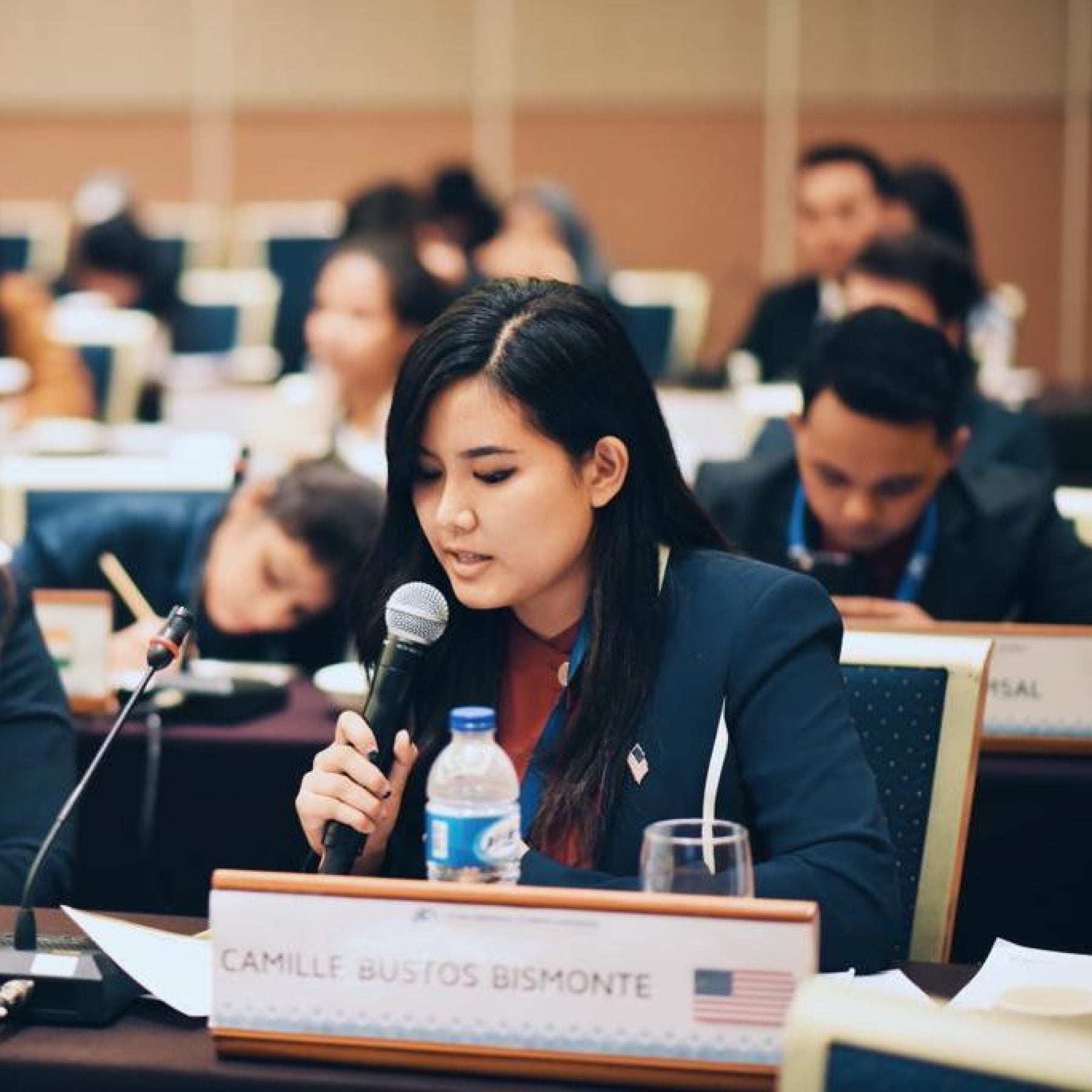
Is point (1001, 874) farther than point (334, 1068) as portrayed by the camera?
Yes

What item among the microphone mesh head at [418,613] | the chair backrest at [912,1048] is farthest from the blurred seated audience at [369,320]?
the chair backrest at [912,1048]

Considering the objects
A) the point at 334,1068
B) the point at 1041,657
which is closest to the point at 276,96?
the point at 1041,657

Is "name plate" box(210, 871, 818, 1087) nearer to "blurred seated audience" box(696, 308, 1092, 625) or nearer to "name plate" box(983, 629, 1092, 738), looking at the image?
"name plate" box(983, 629, 1092, 738)

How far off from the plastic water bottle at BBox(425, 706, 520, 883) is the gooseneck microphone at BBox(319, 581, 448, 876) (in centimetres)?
6

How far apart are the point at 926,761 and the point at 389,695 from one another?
0.70m

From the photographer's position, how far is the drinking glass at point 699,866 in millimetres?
1417

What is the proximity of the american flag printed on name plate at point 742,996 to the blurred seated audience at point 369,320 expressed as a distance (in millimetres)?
3217

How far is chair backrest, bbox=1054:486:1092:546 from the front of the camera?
316 centimetres

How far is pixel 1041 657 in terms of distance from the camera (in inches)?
101

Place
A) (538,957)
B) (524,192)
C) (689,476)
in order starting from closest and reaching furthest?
1. (538,957)
2. (689,476)
3. (524,192)

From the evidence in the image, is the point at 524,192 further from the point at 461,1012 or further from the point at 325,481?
the point at 461,1012

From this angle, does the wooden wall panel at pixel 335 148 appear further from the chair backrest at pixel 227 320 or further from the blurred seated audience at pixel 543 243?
the blurred seated audience at pixel 543 243

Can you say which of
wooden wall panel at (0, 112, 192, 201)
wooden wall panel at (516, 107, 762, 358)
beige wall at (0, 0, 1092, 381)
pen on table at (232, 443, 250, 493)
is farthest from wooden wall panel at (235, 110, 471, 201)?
pen on table at (232, 443, 250, 493)

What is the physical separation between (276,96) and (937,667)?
8.41 m
